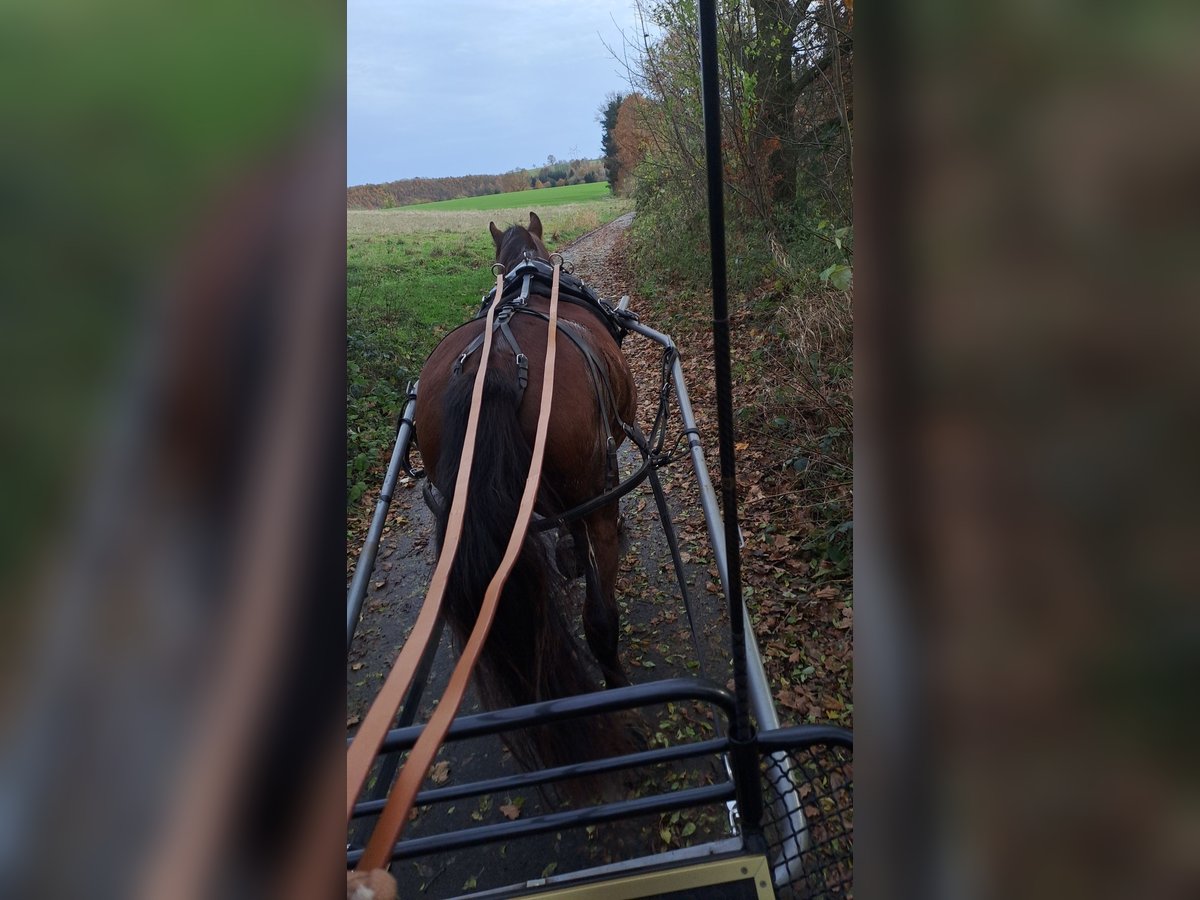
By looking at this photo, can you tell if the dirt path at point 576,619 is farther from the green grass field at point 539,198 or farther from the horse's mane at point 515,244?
the green grass field at point 539,198

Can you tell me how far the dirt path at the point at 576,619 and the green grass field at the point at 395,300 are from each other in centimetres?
75

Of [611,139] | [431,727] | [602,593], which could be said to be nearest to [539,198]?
[611,139]

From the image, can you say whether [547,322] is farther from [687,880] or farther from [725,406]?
[687,880]

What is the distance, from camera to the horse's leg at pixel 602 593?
2.94 m

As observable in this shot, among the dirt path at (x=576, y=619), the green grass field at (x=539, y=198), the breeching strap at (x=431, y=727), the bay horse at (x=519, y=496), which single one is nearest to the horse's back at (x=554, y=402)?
the bay horse at (x=519, y=496)

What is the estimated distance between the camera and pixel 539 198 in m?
27.6

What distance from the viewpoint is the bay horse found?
216 cm

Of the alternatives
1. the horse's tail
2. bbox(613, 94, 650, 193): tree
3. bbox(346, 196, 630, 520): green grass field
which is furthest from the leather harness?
bbox(613, 94, 650, 193): tree
